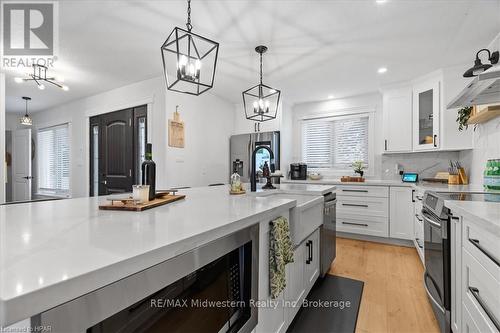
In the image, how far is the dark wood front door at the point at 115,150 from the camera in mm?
3729

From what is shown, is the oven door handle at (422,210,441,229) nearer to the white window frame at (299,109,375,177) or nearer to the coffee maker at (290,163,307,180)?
the white window frame at (299,109,375,177)

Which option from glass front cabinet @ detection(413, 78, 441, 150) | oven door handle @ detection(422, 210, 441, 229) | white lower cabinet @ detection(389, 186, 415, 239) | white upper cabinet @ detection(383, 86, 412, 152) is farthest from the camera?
white upper cabinet @ detection(383, 86, 412, 152)

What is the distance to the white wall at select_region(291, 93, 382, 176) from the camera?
4.03 meters

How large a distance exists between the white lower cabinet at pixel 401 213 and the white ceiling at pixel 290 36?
168 centimetres

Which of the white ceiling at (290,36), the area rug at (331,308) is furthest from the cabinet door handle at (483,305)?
the white ceiling at (290,36)

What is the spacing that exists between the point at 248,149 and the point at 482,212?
355 centimetres

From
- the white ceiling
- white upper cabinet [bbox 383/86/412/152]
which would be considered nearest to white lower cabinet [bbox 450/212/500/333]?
the white ceiling

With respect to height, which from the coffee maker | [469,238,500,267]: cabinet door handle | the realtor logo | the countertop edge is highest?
the realtor logo

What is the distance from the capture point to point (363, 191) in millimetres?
3537

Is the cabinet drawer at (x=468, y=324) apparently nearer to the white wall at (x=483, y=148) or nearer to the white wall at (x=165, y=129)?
the white wall at (x=483, y=148)

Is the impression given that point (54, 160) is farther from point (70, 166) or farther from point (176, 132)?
point (176, 132)

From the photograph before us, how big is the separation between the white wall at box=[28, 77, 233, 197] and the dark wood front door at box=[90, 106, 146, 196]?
0.15m

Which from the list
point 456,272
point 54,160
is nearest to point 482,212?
point 456,272

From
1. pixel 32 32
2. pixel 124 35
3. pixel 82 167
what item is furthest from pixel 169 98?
pixel 82 167
